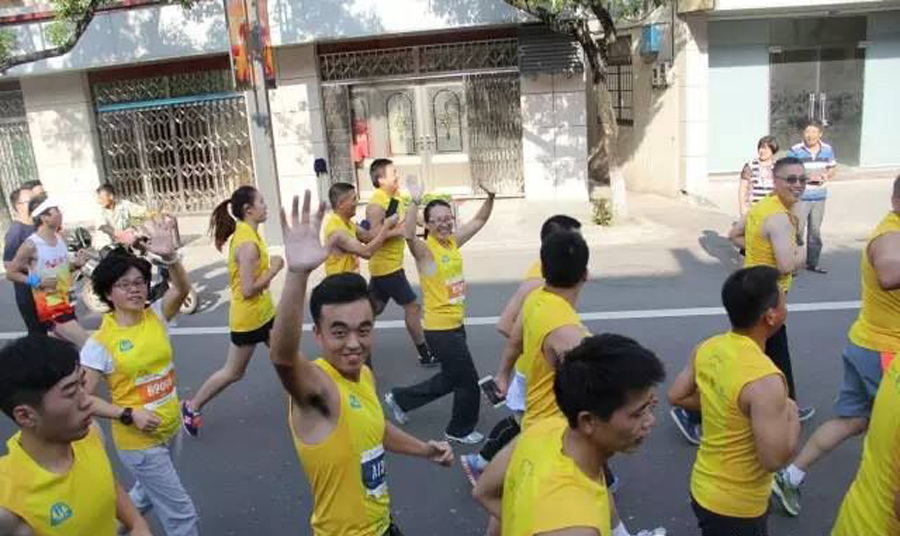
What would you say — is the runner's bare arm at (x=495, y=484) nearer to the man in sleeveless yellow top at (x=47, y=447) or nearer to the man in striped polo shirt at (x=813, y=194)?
the man in sleeveless yellow top at (x=47, y=447)

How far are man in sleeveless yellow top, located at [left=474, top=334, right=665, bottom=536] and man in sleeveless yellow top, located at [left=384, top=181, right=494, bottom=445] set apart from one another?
9.49ft

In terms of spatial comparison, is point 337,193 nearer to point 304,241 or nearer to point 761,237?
point 761,237

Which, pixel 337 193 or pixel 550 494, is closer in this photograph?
pixel 550 494

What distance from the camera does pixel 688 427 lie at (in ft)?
16.0

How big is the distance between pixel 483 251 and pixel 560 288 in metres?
7.33

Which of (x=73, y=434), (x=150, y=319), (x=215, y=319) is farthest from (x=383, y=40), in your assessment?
(x=73, y=434)

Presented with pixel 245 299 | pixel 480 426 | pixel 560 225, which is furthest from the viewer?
pixel 245 299

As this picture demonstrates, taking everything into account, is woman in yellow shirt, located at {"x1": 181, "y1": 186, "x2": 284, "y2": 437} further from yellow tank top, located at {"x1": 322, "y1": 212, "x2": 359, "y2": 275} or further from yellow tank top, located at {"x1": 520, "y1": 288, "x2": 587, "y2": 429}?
yellow tank top, located at {"x1": 520, "y1": 288, "x2": 587, "y2": 429}

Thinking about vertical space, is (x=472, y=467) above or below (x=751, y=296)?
below

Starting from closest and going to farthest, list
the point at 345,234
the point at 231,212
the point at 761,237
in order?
the point at 761,237 → the point at 231,212 → the point at 345,234

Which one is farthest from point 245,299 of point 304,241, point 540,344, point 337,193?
point 304,241

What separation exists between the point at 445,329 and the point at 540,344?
1.73 metres

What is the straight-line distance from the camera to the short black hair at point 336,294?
263cm

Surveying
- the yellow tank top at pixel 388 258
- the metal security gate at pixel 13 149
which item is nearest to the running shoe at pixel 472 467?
the yellow tank top at pixel 388 258
